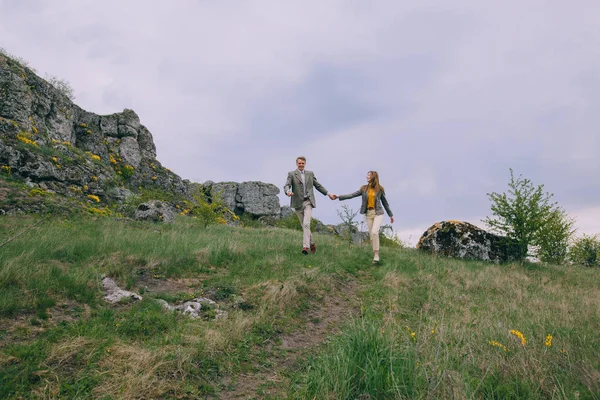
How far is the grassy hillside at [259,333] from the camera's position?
315 centimetres

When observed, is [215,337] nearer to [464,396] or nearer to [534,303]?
[464,396]

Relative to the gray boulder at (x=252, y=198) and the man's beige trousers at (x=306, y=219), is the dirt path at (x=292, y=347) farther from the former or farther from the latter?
the gray boulder at (x=252, y=198)

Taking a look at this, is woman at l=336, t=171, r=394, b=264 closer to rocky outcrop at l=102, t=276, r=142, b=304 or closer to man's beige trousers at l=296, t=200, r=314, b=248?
man's beige trousers at l=296, t=200, r=314, b=248

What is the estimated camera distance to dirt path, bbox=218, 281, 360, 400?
3.52 meters

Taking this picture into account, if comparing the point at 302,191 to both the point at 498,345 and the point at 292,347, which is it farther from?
the point at 498,345

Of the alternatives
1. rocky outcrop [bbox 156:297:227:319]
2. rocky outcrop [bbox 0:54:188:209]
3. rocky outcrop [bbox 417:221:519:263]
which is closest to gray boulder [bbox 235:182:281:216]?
rocky outcrop [bbox 0:54:188:209]

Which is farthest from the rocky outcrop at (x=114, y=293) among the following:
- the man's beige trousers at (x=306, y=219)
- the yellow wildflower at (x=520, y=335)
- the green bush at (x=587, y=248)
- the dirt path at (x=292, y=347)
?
the green bush at (x=587, y=248)

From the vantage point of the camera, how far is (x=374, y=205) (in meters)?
11.2

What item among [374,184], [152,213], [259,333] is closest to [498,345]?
[259,333]

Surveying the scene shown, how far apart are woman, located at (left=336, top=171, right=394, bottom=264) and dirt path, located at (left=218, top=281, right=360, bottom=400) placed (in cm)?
336

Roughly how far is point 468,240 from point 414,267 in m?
6.10

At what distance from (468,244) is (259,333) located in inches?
529

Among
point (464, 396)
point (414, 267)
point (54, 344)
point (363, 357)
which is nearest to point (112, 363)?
point (54, 344)

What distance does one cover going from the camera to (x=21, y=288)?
4918mm
